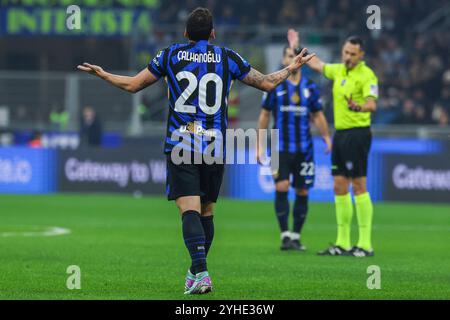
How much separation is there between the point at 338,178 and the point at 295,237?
102cm

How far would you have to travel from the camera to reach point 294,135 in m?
14.6

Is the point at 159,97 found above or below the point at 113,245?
above

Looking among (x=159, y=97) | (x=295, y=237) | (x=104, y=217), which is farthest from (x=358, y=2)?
(x=295, y=237)

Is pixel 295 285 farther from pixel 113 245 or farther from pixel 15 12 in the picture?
pixel 15 12

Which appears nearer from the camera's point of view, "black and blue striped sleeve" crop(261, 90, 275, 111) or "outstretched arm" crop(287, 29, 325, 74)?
"outstretched arm" crop(287, 29, 325, 74)

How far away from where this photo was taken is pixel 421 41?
3416cm

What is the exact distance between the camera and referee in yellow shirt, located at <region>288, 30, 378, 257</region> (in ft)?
44.5

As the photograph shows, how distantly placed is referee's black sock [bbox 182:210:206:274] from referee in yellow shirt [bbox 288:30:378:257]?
14.6 ft

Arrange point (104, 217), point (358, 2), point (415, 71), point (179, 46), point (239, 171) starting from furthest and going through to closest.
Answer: point (358, 2), point (415, 71), point (239, 171), point (104, 217), point (179, 46)

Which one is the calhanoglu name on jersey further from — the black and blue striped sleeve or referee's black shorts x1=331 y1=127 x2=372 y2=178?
the black and blue striped sleeve

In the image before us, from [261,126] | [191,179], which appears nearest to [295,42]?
[261,126]

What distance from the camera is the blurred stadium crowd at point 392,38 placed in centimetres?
3127

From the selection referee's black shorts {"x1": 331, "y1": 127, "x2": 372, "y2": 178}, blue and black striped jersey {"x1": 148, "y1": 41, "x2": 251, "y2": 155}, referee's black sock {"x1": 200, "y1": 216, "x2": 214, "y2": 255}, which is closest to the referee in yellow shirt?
referee's black shorts {"x1": 331, "y1": 127, "x2": 372, "y2": 178}

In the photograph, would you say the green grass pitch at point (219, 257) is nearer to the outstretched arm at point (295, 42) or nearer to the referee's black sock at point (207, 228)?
the referee's black sock at point (207, 228)
